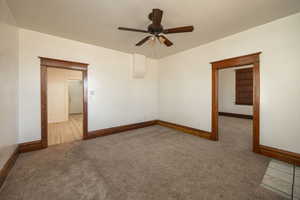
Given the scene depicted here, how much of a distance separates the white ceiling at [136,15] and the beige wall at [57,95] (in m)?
3.33

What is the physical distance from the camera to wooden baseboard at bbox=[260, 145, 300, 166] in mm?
2174

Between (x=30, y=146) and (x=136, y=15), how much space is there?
357 cm

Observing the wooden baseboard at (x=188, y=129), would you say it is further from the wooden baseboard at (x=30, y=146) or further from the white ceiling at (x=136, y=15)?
the wooden baseboard at (x=30, y=146)

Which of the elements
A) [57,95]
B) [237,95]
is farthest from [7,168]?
[237,95]

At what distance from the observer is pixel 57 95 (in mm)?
5645

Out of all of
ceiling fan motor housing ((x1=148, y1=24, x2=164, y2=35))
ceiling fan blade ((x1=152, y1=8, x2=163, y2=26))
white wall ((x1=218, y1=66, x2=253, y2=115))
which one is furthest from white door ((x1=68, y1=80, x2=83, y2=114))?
white wall ((x1=218, y1=66, x2=253, y2=115))

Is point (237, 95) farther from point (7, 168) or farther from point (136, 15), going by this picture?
point (7, 168)

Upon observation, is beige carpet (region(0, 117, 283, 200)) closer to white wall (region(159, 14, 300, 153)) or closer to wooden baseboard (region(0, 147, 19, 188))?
wooden baseboard (region(0, 147, 19, 188))

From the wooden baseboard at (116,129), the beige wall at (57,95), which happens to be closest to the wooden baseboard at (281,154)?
the wooden baseboard at (116,129)

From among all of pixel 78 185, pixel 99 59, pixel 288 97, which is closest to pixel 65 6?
pixel 99 59

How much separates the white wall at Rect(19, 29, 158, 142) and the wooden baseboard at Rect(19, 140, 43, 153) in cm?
9

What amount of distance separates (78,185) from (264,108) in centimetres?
358

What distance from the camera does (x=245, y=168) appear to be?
2084 millimetres

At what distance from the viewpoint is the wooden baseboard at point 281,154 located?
2.17 meters
